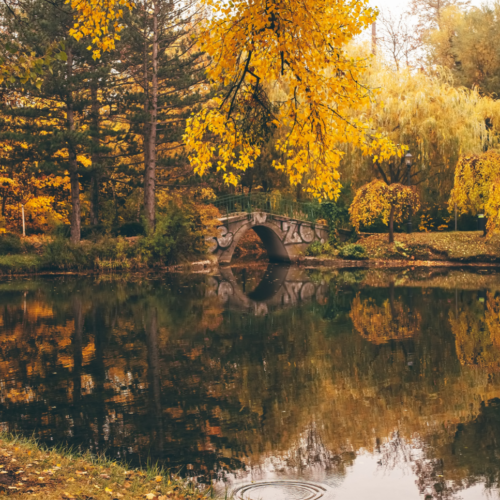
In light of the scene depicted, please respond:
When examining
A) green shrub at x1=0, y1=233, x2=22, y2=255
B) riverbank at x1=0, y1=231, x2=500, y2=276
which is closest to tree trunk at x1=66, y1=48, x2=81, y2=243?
riverbank at x1=0, y1=231, x2=500, y2=276

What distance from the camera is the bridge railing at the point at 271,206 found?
30656mm

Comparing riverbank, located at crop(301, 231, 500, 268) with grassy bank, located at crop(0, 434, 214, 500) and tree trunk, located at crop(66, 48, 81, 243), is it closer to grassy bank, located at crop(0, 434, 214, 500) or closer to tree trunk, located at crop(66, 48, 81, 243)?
Result: tree trunk, located at crop(66, 48, 81, 243)

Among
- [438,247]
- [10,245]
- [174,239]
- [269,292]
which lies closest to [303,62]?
[269,292]

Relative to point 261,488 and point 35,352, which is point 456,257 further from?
point 261,488

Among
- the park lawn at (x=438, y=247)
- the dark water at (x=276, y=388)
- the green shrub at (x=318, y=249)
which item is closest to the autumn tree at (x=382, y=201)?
the park lawn at (x=438, y=247)

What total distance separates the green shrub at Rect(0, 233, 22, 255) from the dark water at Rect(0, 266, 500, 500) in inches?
358

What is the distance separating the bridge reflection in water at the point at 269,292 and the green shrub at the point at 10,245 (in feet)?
28.3

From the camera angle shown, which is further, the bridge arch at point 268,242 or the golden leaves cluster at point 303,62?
the bridge arch at point 268,242

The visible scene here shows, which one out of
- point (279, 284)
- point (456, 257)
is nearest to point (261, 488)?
point (279, 284)

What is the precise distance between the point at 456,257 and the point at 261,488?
2342cm

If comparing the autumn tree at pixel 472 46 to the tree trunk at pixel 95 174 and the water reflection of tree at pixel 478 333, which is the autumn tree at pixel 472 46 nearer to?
the tree trunk at pixel 95 174

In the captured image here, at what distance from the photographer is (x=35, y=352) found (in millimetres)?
11375

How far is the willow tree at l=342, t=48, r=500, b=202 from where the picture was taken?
28266 mm

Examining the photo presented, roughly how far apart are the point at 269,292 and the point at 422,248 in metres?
11.3
